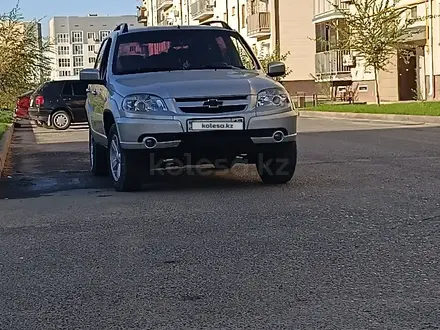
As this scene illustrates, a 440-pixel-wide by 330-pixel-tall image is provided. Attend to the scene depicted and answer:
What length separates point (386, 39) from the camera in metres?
32.1

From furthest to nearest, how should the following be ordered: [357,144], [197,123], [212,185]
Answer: [357,144] → [212,185] → [197,123]

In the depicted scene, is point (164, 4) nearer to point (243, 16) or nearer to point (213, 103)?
point (243, 16)

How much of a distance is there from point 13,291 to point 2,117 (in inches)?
1043

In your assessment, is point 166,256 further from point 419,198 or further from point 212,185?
point 212,185

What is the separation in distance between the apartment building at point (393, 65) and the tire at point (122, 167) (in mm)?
25502

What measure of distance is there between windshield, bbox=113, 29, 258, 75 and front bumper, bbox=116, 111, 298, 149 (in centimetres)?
110

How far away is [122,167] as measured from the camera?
369 inches

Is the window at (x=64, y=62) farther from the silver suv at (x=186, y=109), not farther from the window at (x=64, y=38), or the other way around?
the silver suv at (x=186, y=109)

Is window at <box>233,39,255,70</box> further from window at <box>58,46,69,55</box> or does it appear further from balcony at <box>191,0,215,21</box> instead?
window at <box>58,46,69,55</box>

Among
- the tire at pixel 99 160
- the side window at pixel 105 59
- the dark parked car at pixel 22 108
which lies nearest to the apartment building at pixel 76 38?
the dark parked car at pixel 22 108

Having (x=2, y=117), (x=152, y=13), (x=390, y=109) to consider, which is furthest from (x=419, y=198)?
(x=152, y=13)

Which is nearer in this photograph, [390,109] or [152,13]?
[390,109]

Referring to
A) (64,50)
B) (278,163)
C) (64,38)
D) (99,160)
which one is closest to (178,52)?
(278,163)

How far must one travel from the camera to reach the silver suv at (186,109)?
8875 millimetres
